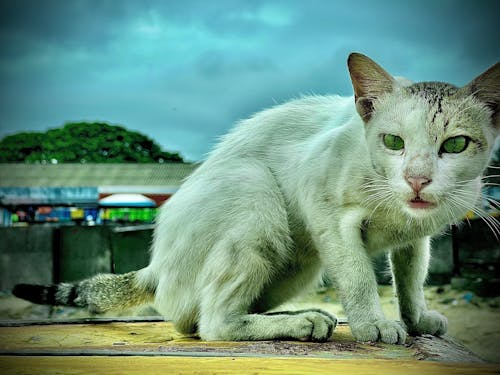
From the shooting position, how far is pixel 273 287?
1.85 meters

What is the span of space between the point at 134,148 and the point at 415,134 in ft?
25.6

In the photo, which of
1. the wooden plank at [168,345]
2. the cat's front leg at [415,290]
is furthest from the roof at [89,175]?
the cat's front leg at [415,290]

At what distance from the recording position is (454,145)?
1403 millimetres

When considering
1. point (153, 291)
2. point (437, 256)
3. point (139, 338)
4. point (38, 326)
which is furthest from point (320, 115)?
point (437, 256)

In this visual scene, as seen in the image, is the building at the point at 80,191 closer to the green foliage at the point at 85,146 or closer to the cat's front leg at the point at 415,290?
the green foliage at the point at 85,146

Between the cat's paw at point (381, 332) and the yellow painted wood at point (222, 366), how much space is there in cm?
29

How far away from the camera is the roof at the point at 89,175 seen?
6.86 meters

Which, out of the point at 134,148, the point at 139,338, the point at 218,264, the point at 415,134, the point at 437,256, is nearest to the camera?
the point at 415,134

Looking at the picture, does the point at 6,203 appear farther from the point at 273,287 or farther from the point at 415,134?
the point at 415,134

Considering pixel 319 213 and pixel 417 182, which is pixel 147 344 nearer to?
pixel 319 213

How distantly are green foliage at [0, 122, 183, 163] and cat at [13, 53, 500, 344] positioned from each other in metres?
5.99

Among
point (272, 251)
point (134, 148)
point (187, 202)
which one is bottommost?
point (272, 251)

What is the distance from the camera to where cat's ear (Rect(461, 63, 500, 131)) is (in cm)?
145

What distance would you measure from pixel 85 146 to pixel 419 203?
346 inches
